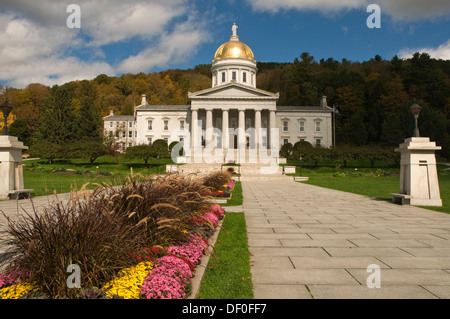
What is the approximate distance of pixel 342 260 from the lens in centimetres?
527

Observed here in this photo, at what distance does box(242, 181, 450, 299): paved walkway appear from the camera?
4.03 metres

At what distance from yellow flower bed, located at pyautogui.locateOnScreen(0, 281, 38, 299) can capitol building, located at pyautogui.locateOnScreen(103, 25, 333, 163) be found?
49.0m

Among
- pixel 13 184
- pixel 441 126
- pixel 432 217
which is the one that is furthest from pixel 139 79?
pixel 432 217

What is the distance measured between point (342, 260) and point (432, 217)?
20.1 feet

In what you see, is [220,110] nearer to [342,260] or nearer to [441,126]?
[441,126]

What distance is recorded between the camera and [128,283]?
3361 mm

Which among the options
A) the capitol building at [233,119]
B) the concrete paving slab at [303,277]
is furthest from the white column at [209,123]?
the concrete paving slab at [303,277]

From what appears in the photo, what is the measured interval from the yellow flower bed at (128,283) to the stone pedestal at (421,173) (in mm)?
11785

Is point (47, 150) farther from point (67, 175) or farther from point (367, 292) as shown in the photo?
point (367, 292)

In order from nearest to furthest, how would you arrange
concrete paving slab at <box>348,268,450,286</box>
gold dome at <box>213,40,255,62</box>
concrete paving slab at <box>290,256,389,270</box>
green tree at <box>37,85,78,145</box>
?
concrete paving slab at <box>348,268,450,286</box>
concrete paving slab at <box>290,256,389,270</box>
green tree at <box>37,85,78,145</box>
gold dome at <box>213,40,255,62</box>

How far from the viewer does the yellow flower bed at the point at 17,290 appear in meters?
3.11

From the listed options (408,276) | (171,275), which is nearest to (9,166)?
(171,275)

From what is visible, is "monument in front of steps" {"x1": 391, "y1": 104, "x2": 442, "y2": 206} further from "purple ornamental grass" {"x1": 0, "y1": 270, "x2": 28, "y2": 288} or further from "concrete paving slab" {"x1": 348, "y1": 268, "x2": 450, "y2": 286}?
"purple ornamental grass" {"x1": 0, "y1": 270, "x2": 28, "y2": 288}

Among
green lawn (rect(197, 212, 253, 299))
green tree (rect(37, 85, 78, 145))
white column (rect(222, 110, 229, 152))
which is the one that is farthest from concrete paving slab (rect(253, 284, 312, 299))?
green tree (rect(37, 85, 78, 145))
